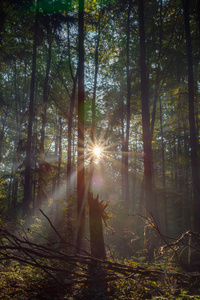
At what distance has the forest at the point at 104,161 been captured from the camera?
3.91 m

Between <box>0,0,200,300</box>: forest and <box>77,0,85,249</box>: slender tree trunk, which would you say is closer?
<box>0,0,200,300</box>: forest

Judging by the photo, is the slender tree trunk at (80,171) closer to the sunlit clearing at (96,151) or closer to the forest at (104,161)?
the forest at (104,161)

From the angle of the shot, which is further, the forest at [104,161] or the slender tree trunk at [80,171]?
the slender tree trunk at [80,171]

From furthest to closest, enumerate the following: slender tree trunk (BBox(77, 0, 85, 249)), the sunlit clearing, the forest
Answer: the sunlit clearing < slender tree trunk (BBox(77, 0, 85, 249)) < the forest

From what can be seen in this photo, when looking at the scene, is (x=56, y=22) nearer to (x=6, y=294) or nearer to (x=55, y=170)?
(x=55, y=170)

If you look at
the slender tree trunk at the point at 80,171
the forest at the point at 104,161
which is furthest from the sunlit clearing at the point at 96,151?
the slender tree trunk at the point at 80,171

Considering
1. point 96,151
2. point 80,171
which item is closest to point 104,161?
point 96,151

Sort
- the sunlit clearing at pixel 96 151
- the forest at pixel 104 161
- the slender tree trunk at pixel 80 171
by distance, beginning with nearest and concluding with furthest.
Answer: the forest at pixel 104 161, the slender tree trunk at pixel 80 171, the sunlit clearing at pixel 96 151

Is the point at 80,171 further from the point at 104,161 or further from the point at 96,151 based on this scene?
the point at 104,161

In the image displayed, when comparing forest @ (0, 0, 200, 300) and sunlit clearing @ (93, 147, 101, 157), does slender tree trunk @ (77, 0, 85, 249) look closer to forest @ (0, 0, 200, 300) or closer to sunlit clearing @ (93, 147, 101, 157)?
forest @ (0, 0, 200, 300)

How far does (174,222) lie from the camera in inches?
789

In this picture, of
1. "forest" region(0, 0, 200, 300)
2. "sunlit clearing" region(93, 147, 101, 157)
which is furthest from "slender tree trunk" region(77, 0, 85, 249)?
"sunlit clearing" region(93, 147, 101, 157)

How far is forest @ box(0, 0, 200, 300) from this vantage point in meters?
3.91

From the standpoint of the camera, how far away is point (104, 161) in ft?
89.0
